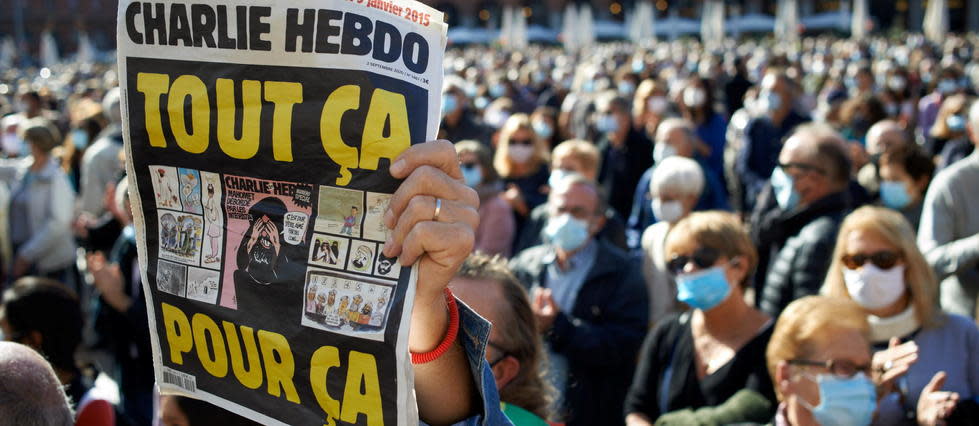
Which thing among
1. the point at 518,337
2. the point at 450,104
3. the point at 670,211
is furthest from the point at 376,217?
the point at 450,104

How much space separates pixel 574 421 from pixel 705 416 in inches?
43.7

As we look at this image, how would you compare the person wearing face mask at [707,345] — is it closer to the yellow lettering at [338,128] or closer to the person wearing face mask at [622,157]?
the yellow lettering at [338,128]

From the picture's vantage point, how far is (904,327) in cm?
363

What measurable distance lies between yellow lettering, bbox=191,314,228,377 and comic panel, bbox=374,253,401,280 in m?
0.38

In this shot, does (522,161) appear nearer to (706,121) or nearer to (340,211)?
(706,121)

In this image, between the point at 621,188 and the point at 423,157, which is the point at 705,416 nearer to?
the point at 423,157

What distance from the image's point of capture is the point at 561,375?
4.20m

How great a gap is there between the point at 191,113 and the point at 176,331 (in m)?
0.44

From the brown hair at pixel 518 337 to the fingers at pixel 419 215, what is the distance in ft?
3.55

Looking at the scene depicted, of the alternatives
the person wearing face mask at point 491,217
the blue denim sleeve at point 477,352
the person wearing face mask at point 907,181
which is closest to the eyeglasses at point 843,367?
the blue denim sleeve at point 477,352

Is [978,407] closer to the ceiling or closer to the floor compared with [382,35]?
closer to the floor

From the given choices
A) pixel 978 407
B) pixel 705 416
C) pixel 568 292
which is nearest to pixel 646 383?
pixel 705 416

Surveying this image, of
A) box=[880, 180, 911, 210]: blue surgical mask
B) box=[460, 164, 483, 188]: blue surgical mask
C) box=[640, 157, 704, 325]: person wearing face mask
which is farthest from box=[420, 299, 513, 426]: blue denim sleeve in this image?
box=[880, 180, 911, 210]: blue surgical mask

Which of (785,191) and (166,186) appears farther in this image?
(785,191)
